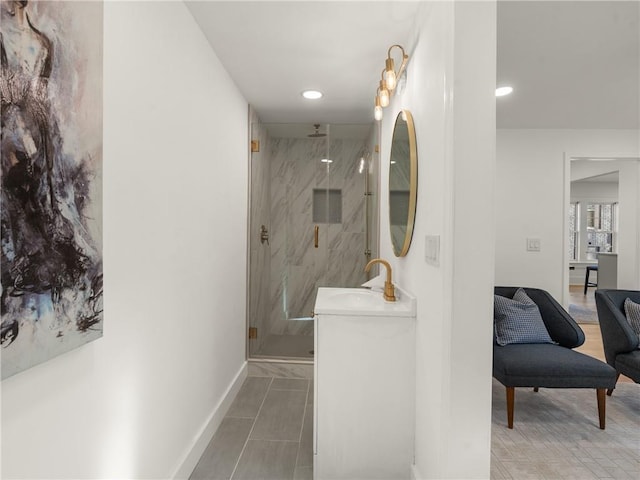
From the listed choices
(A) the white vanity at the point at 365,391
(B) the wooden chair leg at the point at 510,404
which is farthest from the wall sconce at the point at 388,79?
(B) the wooden chair leg at the point at 510,404

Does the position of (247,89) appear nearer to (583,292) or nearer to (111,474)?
(111,474)

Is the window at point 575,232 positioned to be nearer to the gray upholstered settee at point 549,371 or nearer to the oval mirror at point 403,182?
the gray upholstered settee at point 549,371

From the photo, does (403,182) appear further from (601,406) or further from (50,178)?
(601,406)

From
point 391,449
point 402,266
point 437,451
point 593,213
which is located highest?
point 593,213

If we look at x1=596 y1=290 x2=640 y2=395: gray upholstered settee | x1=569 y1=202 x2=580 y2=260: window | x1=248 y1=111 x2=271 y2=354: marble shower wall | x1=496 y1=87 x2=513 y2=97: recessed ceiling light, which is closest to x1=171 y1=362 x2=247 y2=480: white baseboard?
x1=248 y1=111 x2=271 y2=354: marble shower wall

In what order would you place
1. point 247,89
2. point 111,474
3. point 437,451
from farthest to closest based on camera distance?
point 247,89 < point 437,451 < point 111,474

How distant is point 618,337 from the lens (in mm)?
2750

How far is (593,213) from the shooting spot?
778 cm

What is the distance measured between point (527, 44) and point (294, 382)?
2981mm

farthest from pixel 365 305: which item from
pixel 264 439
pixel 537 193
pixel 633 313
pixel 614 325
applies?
pixel 537 193

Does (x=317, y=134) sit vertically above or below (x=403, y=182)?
above

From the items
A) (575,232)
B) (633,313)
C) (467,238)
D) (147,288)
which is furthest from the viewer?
(575,232)

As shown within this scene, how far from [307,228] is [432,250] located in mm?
2578

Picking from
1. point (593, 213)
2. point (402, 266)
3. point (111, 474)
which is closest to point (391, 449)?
point (402, 266)
